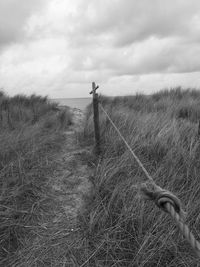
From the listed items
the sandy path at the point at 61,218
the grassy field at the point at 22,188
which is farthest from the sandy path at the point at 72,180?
the grassy field at the point at 22,188

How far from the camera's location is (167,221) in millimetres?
→ 1826

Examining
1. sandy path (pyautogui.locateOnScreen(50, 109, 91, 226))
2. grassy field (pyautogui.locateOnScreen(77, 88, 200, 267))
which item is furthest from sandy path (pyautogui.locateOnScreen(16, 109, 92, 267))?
grassy field (pyautogui.locateOnScreen(77, 88, 200, 267))

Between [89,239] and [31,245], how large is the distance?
19.1 inches

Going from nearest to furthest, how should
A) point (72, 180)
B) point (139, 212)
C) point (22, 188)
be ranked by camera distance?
point (139, 212) → point (22, 188) → point (72, 180)

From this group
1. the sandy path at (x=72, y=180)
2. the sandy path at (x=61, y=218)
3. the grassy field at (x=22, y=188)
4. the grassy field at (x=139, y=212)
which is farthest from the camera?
the sandy path at (x=72, y=180)

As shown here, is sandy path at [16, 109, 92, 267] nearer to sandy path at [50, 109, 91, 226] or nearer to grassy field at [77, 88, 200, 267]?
sandy path at [50, 109, 91, 226]

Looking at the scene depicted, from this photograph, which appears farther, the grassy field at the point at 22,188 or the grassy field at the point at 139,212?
the grassy field at the point at 22,188

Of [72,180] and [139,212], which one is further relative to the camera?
[72,180]

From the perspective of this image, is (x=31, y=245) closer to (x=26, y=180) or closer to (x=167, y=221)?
(x=26, y=180)

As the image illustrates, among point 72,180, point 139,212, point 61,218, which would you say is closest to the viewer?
point 139,212


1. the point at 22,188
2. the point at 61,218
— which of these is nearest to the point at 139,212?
the point at 61,218

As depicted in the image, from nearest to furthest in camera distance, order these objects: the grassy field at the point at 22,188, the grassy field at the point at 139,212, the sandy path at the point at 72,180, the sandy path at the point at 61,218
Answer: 1. the grassy field at the point at 139,212
2. the sandy path at the point at 61,218
3. the grassy field at the point at 22,188
4. the sandy path at the point at 72,180

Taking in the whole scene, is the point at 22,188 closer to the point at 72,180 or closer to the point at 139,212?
the point at 72,180

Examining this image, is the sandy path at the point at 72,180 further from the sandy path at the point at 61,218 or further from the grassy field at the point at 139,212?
the grassy field at the point at 139,212
